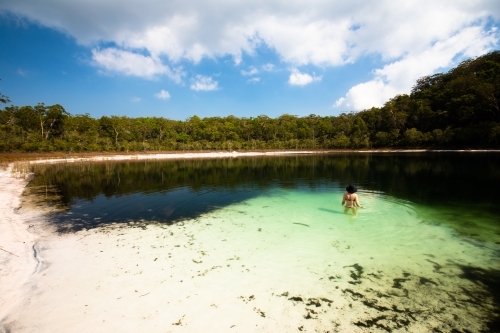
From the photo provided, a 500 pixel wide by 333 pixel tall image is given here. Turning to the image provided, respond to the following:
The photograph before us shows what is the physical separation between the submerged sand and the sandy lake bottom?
0.03 metres

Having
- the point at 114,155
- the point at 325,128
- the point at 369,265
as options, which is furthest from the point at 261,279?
the point at 325,128

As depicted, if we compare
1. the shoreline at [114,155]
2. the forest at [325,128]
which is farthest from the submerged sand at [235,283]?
the forest at [325,128]

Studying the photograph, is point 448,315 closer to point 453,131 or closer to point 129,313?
point 129,313

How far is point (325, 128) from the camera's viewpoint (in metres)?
97.6

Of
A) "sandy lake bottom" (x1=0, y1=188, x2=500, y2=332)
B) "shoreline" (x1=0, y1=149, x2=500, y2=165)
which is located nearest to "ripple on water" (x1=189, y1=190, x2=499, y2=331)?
"sandy lake bottom" (x1=0, y1=188, x2=500, y2=332)

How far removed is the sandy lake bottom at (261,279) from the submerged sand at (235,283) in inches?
1.1

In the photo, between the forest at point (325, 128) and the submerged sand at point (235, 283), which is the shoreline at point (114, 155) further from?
the submerged sand at point (235, 283)

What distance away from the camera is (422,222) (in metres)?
10.3

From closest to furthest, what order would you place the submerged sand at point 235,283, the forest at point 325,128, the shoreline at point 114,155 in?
1. the submerged sand at point 235,283
2. the shoreline at point 114,155
3. the forest at point 325,128

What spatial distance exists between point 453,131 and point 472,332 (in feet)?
244

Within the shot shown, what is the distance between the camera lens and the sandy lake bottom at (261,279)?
4.56 meters

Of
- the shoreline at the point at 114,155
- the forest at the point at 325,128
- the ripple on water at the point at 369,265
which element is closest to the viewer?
the ripple on water at the point at 369,265

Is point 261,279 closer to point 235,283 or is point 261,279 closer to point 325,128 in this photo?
point 235,283

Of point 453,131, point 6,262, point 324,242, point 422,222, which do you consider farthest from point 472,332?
point 453,131
